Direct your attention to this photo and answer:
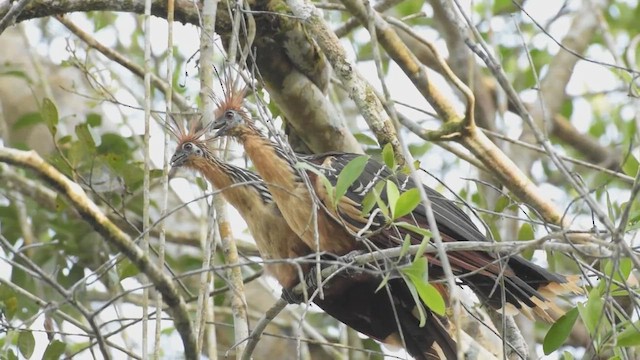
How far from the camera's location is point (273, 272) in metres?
4.09

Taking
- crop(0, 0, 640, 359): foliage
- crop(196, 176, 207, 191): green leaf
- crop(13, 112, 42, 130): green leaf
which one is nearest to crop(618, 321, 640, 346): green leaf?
crop(0, 0, 640, 359): foliage

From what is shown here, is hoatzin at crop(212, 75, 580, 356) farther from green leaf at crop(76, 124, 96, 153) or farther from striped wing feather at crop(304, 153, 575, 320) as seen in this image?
green leaf at crop(76, 124, 96, 153)

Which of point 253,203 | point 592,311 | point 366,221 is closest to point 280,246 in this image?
point 253,203

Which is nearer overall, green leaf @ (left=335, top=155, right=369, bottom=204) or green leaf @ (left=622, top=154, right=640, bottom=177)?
green leaf @ (left=335, top=155, right=369, bottom=204)

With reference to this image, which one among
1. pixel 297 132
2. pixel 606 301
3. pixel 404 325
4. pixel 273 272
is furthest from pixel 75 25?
pixel 606 301

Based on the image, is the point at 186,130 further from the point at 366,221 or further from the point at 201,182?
the point at 366,221

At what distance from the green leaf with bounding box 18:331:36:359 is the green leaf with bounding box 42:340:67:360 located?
0.07 meters

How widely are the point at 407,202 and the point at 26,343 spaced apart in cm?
153

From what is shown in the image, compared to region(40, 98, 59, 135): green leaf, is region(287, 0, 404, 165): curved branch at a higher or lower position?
lower

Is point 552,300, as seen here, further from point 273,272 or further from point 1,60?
point 1,60

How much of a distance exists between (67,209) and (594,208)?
3.18 metres

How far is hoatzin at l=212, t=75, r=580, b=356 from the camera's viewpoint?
3.62 meters

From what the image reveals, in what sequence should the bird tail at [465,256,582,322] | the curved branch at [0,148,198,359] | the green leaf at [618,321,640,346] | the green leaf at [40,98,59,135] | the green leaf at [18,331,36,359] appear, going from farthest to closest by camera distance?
the green leaf at [40,98,59,135] < the bird tail at [465,256,582,322] < the green leaf at [18,331,36,359] < the green leaf at [618,321,640,346] < the curved branch at [0,148,198,359]

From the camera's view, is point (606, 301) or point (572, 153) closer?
point (606, 301)
